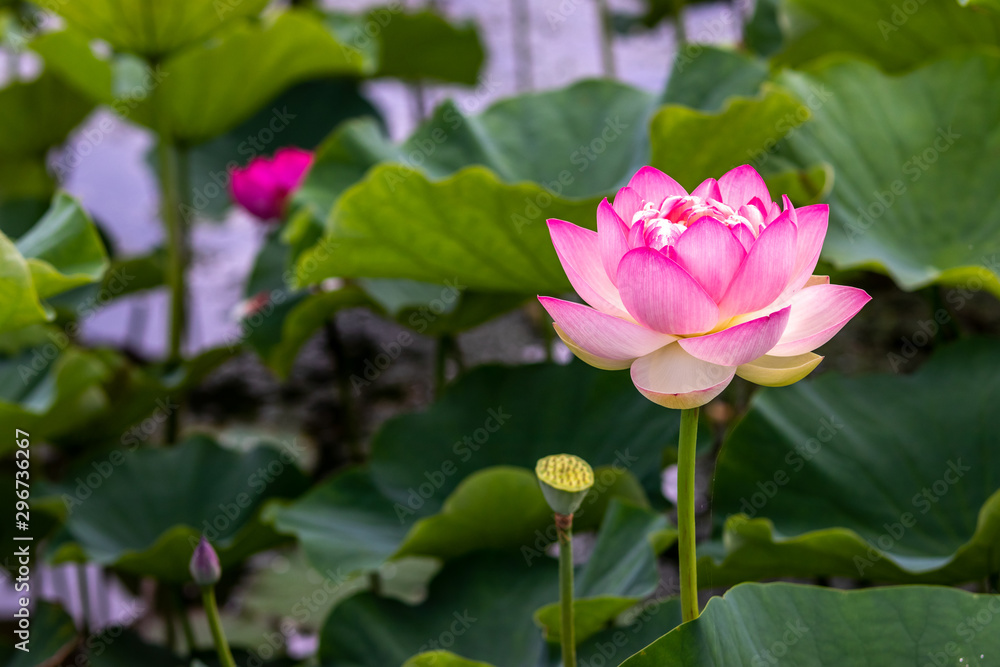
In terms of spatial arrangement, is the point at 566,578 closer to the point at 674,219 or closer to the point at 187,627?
the point at 674,219

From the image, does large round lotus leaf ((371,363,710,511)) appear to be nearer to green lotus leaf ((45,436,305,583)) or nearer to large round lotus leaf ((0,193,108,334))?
green lotus leaf ((45,436,305,583))

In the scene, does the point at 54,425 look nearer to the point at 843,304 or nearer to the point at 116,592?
the point at 116,592

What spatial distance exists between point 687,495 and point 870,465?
20.7 inches

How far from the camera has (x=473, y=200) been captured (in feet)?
2.88

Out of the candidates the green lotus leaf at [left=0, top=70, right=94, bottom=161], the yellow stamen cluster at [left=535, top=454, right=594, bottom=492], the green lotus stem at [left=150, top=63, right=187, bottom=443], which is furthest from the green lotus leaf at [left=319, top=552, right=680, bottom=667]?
the green lotus leaf at [left=0, top=70, right=94, bottom=161]

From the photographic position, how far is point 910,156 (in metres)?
1.05

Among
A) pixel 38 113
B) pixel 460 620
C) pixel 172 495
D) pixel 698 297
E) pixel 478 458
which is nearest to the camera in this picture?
pixel 698 297

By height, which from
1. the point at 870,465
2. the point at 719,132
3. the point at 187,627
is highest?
the point at 719,132

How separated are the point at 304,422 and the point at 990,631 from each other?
5.54 feet

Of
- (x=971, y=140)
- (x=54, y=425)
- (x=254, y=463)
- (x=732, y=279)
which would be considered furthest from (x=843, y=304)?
(x=54, y=425)

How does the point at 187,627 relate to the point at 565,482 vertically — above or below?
below

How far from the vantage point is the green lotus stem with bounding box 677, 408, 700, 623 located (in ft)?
1.35

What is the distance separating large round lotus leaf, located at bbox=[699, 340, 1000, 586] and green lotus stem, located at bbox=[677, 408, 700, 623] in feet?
1.07

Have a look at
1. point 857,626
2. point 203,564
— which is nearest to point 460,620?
point 203,564
